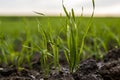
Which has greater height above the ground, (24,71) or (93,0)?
(93,0)

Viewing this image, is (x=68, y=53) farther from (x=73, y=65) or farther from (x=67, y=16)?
(x=67, y=16)

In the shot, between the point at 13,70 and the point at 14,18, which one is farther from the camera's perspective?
the point at 14,18

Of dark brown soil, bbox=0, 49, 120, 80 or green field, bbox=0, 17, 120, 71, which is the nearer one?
dark brown soil, bbox=0, 49, 120, 80

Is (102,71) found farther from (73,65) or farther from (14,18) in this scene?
(14,18)

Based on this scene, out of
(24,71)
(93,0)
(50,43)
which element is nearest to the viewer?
(93,0)

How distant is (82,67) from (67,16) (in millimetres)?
365

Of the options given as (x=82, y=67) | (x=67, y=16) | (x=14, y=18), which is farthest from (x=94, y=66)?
(x=14, y=18)

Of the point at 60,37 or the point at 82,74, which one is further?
the point at 60,37

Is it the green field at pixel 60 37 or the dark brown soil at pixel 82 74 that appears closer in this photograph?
the dark brown soil at pixel 82 74

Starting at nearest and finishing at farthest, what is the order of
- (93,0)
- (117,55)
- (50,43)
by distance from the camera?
(93,0)
(50,43)
(117,55)

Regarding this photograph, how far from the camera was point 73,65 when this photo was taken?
2.04 meters

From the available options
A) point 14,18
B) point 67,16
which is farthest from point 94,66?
point 14,18

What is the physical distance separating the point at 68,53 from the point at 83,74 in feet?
0.53

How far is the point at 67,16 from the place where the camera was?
197cm
